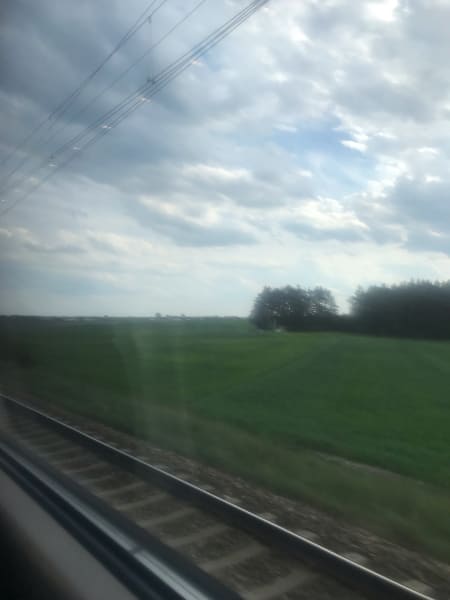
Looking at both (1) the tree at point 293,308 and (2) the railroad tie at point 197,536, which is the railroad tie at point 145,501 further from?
(1) the tree at point 293,308

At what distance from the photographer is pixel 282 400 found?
1623 centimetres

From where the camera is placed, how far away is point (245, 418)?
14156 mm

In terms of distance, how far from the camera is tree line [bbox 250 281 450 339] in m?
14.1

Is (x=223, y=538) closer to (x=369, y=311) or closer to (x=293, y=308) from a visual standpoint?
(x=369, y=311)

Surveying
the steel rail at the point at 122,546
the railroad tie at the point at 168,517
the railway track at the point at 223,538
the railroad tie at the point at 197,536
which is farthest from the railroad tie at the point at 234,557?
the railroad tie at the point at 168,517

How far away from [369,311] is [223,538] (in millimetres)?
10172

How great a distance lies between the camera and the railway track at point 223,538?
4.75 meters

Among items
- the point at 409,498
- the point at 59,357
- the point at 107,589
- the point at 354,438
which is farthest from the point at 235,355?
the point at 107,589

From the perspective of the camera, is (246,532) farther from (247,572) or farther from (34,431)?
(34,431)

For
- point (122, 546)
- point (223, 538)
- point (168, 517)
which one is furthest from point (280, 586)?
point (168, 517)

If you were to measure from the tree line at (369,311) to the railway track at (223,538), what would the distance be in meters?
8.00

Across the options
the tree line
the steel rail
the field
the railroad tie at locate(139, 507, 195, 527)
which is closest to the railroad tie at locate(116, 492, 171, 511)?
the railroad tie at locate(139, 507, 195, 527)

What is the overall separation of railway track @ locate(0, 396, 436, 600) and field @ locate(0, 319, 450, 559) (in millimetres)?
1536

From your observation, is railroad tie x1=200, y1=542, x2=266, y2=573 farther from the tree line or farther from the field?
the tree line
